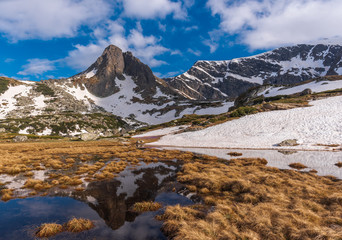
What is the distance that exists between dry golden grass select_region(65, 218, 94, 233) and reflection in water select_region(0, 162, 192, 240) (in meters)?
0.36

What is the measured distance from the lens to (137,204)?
1136 centimetres

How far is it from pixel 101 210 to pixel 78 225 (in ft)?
7.28

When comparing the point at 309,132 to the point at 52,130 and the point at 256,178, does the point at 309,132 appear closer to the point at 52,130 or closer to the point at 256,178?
the point at 256,178

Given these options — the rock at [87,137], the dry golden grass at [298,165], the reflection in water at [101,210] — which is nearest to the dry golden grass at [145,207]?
the reflection in water at [101,210]

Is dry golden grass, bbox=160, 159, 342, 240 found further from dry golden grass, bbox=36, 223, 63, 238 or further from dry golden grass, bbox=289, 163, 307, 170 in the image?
dry golden grass, bbox=36, 223, 63, 238

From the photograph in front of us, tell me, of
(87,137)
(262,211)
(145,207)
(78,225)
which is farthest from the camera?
(87,137)

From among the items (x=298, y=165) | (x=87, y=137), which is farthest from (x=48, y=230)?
(x=87, y=137)

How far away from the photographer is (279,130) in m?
39.1

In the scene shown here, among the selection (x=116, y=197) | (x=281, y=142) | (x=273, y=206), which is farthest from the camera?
(x=281, y=142)

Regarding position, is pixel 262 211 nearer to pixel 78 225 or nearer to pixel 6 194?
pixel 78 225

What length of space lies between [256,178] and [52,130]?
139911 mm

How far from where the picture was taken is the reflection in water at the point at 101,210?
8492mm

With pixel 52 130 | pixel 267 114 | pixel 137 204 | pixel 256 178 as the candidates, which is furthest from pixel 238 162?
pixel 52 130

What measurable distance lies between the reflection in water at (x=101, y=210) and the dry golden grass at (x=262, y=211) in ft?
5.47
